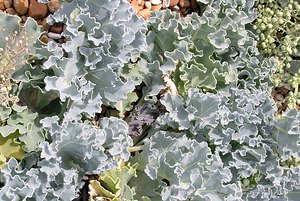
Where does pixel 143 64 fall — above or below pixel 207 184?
above

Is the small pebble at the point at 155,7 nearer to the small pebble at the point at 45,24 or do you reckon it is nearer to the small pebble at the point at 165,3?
the small pebble at the point at 165,3

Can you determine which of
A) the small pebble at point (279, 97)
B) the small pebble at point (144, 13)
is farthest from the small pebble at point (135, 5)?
the small pebble at point (279, 97)

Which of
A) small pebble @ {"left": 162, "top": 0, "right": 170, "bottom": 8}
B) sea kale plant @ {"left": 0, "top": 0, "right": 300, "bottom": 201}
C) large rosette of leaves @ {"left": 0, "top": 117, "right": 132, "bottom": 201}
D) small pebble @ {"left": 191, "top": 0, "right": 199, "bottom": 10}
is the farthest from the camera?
small pebble @ {"left": 191, "top": 0, "right": 199, "bottom": 10}

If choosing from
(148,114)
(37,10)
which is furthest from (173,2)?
(37,10)

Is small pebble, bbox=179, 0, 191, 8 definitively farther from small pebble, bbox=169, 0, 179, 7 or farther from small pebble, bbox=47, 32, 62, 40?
small pebble, bbox=47, 32, 62, 40

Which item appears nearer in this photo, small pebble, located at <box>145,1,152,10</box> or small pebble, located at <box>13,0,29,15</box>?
small pebble, located at <box>13,0,29,15</box>

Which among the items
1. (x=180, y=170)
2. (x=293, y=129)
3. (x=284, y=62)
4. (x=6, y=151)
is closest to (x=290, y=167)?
(x=293, y=129)

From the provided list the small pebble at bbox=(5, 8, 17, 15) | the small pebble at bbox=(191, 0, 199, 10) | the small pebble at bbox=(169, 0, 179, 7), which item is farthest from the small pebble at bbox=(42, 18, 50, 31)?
the small pebble at bbox=(191, 0, 199, 10)

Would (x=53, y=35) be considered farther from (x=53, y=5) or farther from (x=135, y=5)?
(x=135, y=5)

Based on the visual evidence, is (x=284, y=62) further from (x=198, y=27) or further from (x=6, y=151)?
(x=6, y=151)
